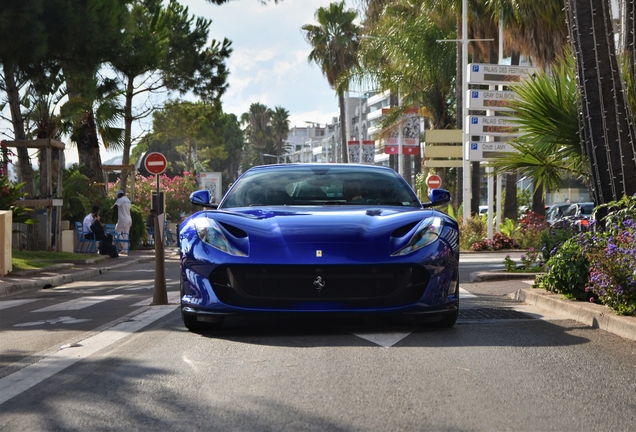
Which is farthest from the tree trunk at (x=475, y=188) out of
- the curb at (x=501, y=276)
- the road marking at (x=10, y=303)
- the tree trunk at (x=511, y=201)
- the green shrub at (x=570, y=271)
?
the green shrub at (x=570, y=271)

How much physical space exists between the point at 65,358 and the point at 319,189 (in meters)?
2.65

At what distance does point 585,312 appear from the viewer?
780cm

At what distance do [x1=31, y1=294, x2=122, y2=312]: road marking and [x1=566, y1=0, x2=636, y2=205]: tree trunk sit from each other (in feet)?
19.3

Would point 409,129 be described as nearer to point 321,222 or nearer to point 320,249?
point 321,222

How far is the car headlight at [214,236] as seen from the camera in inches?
262

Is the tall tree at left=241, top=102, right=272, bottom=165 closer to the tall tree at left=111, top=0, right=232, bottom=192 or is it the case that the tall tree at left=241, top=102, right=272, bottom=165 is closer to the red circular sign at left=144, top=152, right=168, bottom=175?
the tall tree at left=111, top=0, right=232, bottom=192

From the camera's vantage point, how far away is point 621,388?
4.97 m

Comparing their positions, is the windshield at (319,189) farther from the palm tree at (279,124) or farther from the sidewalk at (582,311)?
the palm tree at (279,124)

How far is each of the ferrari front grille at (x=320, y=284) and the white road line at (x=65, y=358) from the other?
1081 millimetres

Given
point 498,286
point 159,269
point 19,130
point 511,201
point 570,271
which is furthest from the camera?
point 511,201

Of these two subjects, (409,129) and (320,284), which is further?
(409,129)

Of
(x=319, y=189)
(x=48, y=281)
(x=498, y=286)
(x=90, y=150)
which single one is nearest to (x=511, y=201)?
(x=90, y=150)

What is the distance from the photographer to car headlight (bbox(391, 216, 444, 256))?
6648mm

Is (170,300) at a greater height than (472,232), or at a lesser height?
lesser
